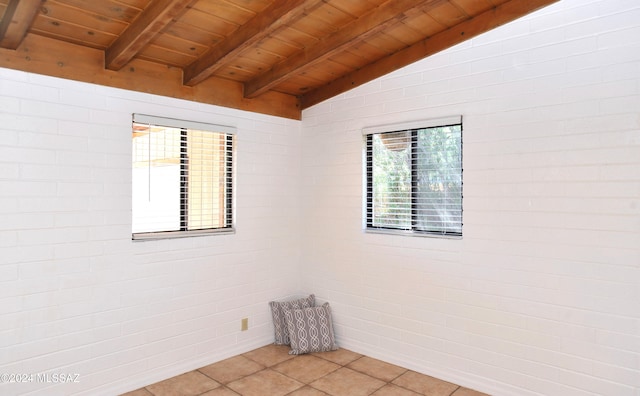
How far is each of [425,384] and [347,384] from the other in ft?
2.01

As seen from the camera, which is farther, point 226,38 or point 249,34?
point 226,38

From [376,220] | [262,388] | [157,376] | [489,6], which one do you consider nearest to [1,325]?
[157,376]

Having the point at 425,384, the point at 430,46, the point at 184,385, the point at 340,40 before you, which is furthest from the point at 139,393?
the point at 430,46

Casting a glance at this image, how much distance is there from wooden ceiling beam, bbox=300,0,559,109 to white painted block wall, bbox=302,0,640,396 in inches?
2.4

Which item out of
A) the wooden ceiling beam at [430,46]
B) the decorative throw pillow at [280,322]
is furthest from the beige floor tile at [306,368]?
the wooden ceiling beam at [430,46]

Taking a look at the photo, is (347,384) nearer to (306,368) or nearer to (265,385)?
(306,368)

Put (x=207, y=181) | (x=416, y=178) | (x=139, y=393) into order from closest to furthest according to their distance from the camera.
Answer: (x=139, y=393)
(x=416, y=178)
(x=207, y=181)

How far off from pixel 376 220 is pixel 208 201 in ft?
5.12

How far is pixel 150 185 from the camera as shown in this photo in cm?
331

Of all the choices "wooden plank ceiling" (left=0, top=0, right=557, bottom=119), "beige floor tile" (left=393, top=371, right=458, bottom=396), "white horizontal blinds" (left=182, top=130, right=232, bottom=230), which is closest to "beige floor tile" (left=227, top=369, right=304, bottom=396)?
"beige floor tile" (left=393, top=371, right=458, bottom=396)

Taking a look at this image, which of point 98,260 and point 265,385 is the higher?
point 98,260

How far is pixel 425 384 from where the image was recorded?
3277 millimetres

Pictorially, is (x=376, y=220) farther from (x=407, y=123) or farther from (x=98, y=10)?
(x=98, y=10)

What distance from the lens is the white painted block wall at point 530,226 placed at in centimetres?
263
